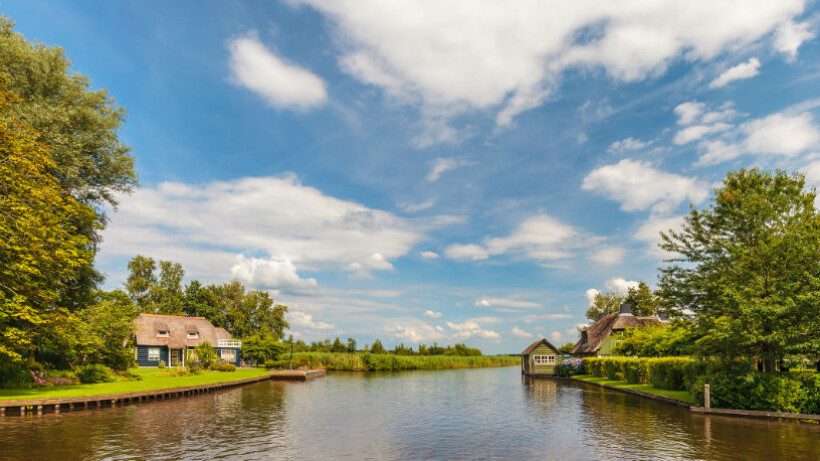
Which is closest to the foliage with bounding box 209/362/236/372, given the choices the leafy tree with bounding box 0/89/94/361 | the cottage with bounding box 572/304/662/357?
the leafy tree with bounding box 0/89/94/361

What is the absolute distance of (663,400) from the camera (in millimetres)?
34000

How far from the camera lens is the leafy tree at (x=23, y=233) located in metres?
27.1

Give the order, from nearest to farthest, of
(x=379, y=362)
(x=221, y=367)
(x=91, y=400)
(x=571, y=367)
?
(x=91, y=400) → (x=221, y=367) → (x=571, y=367) → (x=379, y=362)

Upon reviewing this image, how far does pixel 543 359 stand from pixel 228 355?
51.9 metres

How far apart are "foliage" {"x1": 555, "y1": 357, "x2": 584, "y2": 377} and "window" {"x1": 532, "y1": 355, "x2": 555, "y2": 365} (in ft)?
14.6

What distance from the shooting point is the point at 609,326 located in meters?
68.2

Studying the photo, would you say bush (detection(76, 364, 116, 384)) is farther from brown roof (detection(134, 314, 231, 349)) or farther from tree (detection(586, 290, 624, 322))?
tree (detection(586, 290, 624, 322))

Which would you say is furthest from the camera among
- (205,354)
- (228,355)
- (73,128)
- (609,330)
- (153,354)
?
(228,355)

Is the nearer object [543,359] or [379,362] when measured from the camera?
[543,359]

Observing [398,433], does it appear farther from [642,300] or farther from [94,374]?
[642,300]

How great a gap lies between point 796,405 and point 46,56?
57111mm

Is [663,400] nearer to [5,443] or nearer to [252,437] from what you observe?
[252,437]

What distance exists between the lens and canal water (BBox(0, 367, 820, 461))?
57.0 ft

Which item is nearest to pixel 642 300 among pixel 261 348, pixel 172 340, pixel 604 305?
pixel 604 305
